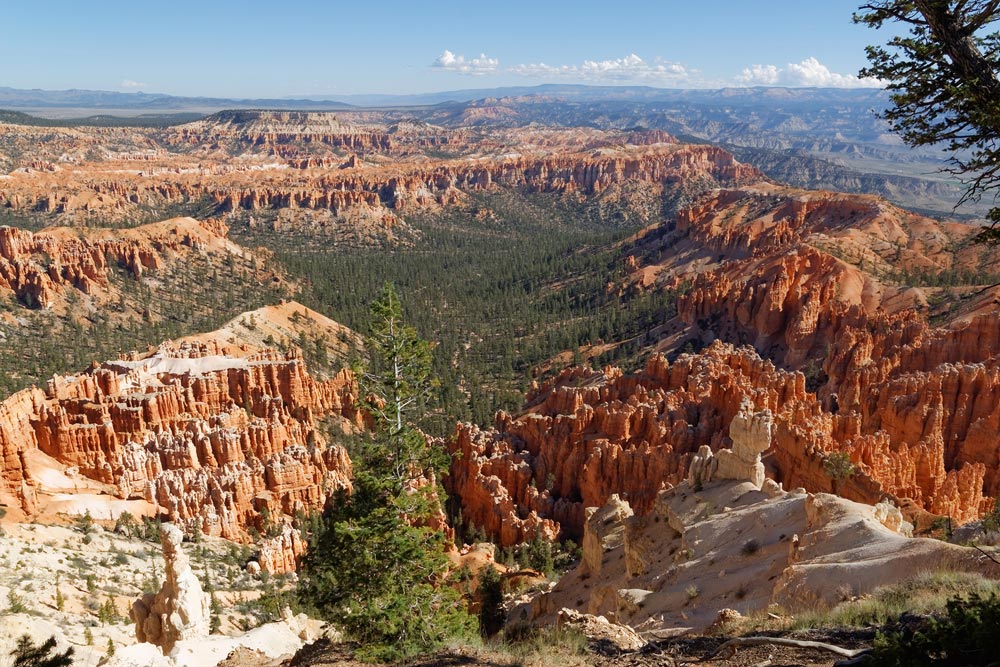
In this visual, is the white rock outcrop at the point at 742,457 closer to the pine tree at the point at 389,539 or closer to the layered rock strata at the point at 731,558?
the layered rock strata at the point at 731,558

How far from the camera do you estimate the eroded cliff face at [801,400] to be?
33.1m

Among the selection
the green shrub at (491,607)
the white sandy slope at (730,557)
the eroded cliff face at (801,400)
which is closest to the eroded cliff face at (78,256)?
the eroded cliff face at (801,400)

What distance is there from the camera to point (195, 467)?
39125mm

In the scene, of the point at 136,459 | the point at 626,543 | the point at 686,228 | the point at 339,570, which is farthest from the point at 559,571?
the point at 686,228

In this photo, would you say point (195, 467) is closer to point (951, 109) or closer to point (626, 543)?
point (626, 543)

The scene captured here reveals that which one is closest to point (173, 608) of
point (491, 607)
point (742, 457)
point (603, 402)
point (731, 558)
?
point (491, 607)

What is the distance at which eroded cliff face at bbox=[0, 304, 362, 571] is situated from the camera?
35031 mm

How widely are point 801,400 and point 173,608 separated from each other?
38.1 m

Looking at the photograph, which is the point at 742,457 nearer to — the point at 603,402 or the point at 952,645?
the point at 952,645

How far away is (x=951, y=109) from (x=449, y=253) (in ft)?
486

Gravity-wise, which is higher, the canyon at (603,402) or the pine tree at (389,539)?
the pine tree at (389,539)

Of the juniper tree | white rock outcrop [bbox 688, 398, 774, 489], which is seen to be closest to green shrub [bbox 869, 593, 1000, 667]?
the juniper tree

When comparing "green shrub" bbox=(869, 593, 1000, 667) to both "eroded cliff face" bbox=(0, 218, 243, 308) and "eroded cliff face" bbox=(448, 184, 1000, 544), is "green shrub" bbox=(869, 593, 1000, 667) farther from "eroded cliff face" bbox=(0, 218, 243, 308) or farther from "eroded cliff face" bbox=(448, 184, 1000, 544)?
"eroded cliff face" bbox=(0, 218, 243, 308)

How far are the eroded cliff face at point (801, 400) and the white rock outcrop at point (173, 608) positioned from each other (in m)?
23.2
